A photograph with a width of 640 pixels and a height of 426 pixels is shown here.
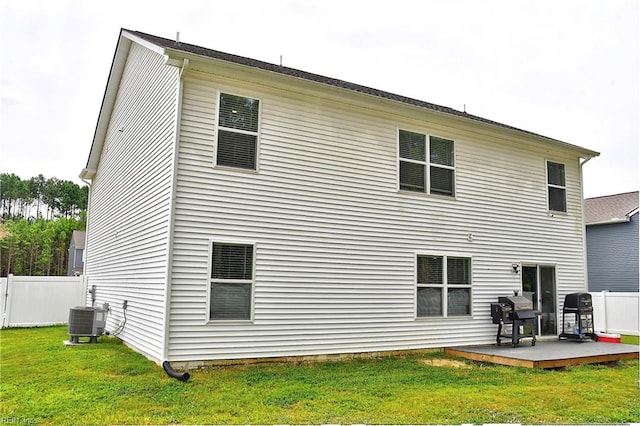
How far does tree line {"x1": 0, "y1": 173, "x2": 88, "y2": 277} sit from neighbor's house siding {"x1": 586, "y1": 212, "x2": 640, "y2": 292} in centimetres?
3444

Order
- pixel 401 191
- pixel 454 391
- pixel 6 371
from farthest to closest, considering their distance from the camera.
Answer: pixel 401 191 < pixel 6 371 < pixel 454 391

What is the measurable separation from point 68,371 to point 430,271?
6.51 metres

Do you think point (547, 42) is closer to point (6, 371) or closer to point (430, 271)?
point (430, 271)

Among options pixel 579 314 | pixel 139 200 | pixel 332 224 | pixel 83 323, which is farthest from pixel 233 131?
pixel 579 314

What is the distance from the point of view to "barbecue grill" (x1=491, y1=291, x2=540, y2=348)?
31.6 ft

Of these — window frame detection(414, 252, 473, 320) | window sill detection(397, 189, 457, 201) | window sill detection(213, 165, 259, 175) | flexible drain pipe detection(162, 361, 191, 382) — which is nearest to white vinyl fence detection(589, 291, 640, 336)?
window frame detection(414, 252, 473, 320)

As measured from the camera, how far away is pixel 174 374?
21.0 ft

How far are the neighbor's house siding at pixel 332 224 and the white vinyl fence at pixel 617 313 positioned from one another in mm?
5520

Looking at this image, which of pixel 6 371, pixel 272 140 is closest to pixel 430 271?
pixel 272 140

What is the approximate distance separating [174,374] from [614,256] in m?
18.9

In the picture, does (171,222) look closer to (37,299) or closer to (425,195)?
(425,195)

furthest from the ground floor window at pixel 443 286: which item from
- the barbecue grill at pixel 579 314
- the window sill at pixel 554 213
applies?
the window sill at pixel 554 213

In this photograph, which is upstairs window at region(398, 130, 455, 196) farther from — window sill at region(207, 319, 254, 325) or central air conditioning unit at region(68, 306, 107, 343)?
central air conditioning unit at region(68, 306, 107, 343)

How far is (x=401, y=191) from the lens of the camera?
9.38 meters
